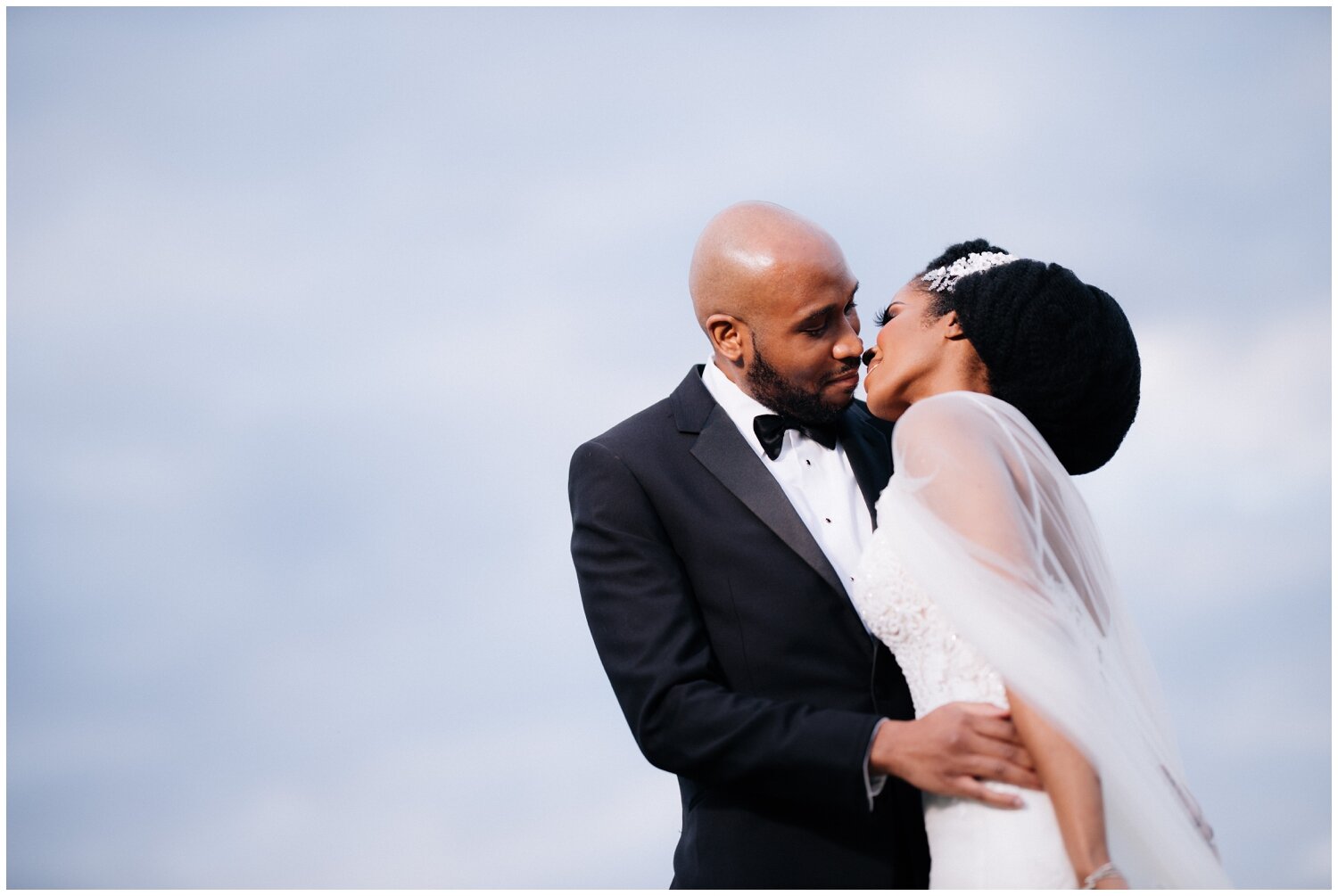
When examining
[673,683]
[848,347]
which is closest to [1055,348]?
[848,347]

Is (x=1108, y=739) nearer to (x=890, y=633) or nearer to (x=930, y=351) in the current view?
(x=890, y=633)

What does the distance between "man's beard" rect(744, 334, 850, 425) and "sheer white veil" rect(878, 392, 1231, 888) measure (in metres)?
0.74

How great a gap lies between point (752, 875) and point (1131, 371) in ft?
6.06

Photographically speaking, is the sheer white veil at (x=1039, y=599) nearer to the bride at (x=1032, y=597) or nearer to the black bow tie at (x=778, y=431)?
the bride at (x=1032, y=597)

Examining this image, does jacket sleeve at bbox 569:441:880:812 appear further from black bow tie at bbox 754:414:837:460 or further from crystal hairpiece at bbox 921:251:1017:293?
crystal hairpiece at bbox 921:251:1017:293

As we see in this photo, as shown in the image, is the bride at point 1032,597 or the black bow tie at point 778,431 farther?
the black bow tie at point 778,431


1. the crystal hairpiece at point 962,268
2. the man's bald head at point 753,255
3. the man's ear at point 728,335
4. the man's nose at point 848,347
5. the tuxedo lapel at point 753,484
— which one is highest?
the man's bald head at point 753,255

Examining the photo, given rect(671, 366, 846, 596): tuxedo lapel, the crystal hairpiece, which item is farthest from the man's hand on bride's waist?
the crystal hairpiece

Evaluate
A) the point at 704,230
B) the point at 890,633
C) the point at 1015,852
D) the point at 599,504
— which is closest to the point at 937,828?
the point at 1015,852

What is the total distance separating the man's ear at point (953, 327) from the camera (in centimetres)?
398

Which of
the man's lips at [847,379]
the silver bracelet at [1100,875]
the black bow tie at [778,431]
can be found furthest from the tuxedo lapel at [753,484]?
the silver bracelet at [1100,875]

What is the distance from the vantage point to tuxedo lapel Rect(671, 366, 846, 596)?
12.7 ft

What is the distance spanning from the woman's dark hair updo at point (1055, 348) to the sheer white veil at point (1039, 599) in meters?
0.24

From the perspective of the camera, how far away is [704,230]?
4.76 meters
